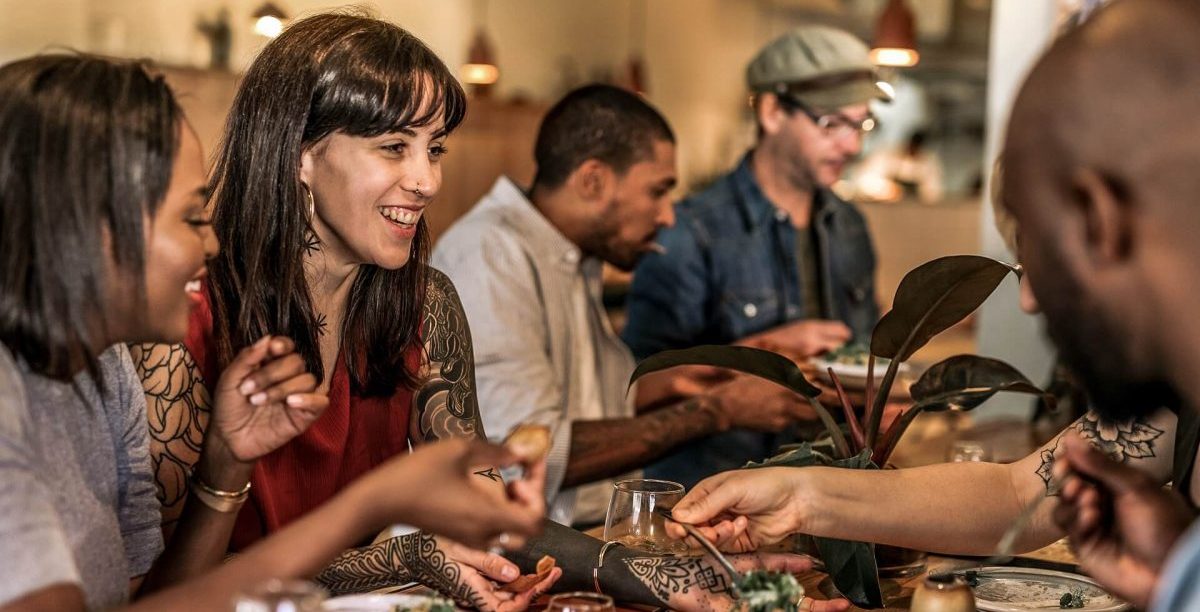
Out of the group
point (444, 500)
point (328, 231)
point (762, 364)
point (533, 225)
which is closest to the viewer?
point (444, 500)

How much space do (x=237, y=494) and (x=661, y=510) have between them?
0.53 metres

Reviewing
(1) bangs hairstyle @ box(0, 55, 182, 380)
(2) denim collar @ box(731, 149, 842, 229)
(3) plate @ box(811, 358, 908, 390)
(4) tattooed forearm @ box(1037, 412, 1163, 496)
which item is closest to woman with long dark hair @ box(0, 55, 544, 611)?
(1) bangs hairstyle @ box(0, 55, 182, 380)

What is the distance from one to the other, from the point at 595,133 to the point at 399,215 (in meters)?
1.30

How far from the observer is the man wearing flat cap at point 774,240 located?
3.44 metres

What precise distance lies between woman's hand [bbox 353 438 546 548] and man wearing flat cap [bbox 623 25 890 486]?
220cm

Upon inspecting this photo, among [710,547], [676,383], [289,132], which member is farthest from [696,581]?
[676,383]

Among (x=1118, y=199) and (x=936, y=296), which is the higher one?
(x=1118, y=199)

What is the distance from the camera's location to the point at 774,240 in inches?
141

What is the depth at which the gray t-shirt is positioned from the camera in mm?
1108

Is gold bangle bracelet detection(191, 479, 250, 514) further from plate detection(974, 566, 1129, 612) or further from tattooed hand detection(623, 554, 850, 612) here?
plate detection(974, 566, 1129, 612)

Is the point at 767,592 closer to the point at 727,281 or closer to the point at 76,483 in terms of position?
the point at 76,483

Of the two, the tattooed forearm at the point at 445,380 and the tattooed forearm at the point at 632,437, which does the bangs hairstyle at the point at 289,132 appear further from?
the tattooed forearm at the point at 632,437

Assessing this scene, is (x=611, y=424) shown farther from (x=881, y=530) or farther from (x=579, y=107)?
(x=881, y=530)

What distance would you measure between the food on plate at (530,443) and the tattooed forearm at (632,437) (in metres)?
1.56
